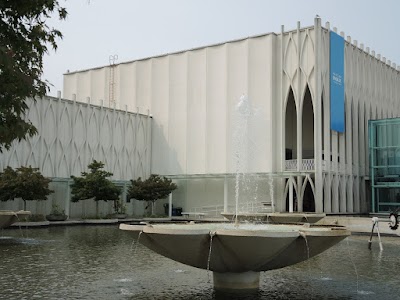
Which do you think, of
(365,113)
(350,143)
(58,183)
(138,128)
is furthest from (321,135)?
(58,183)

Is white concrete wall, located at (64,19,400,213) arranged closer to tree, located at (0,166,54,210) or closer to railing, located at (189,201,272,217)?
railing, located at (189,201,272,217)

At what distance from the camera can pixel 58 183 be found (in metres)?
40.8

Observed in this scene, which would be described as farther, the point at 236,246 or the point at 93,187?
the point at 93,187

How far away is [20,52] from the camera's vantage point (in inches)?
251

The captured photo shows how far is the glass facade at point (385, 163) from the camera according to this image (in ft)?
139

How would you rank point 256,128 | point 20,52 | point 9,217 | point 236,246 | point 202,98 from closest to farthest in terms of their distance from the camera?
1. point 20,52
2. point 236,246
3. point 9,217
4. point 256,128
5. point 202,98

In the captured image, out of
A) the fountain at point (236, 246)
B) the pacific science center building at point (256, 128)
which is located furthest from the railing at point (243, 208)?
the fountain at point (236, 246)

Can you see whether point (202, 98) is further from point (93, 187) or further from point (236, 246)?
point (236, 246)

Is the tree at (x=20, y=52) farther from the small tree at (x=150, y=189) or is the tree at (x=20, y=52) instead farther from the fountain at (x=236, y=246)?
the small tree at (x=150, y=189)

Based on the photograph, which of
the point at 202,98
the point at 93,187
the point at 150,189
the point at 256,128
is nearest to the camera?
the point at 93,187

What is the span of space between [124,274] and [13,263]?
145 inches

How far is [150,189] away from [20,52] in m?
36.3

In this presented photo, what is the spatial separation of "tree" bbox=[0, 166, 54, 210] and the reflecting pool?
1447 centimetres

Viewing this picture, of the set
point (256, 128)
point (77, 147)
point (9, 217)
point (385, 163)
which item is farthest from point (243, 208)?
point (9, 217)
